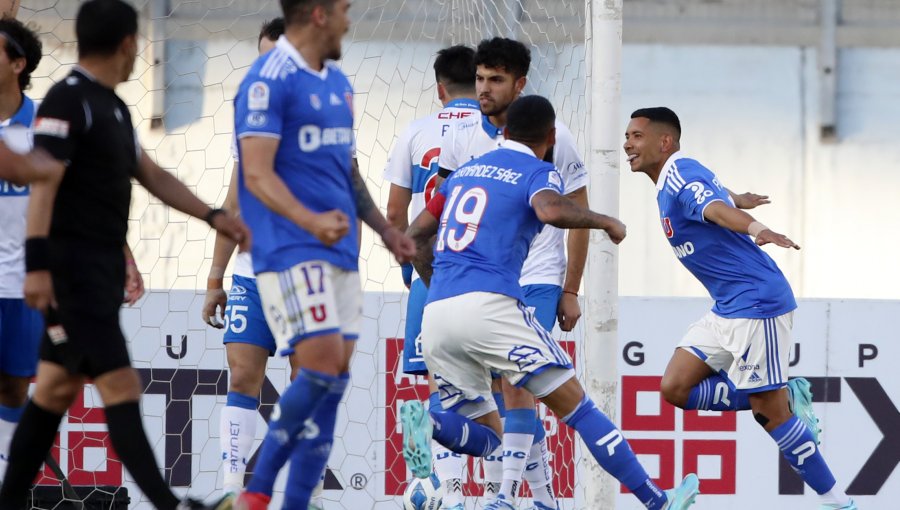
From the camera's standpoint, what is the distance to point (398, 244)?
434 centimetres

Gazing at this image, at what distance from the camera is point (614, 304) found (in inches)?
256

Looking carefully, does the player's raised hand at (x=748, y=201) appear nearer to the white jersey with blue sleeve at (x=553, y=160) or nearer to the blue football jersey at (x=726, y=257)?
the blue football jersey at (x=726, y=257)

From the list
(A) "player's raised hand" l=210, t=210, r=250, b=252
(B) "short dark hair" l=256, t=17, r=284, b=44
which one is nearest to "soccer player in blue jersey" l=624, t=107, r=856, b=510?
(B) "short dark hair" l=256, t=17, r=284, b=44

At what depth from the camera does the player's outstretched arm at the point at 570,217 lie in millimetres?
4914

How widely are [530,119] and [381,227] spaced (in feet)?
3.64

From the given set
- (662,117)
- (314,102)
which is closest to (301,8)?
(314,102)

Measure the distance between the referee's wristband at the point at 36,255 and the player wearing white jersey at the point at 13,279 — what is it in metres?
1.30

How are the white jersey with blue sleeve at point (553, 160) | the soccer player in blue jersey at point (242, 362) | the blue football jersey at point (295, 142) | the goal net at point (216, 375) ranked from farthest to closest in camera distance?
the goal net at point (216, 375)
the white jersey with blue sleeve at point (553, 160)
the soccer player in blue jersey at point (242, 362)
the blue football jersey at point (295, 142)

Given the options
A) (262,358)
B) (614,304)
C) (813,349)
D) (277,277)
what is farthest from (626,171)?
(277,277)

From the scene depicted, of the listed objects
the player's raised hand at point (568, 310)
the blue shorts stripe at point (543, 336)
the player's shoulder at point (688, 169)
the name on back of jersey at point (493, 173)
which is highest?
the player's shoulder at point (688, 169)

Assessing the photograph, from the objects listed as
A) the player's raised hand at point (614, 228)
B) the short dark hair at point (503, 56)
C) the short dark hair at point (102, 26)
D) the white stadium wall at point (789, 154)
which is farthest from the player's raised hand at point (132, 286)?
the white stadium wall at point (789, 154)

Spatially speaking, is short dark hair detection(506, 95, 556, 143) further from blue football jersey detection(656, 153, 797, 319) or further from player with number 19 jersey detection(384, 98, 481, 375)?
blue football jersey detection(656, 153, 797, 319)

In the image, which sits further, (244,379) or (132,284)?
(244,379)

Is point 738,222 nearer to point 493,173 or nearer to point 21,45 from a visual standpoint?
point 493,173
